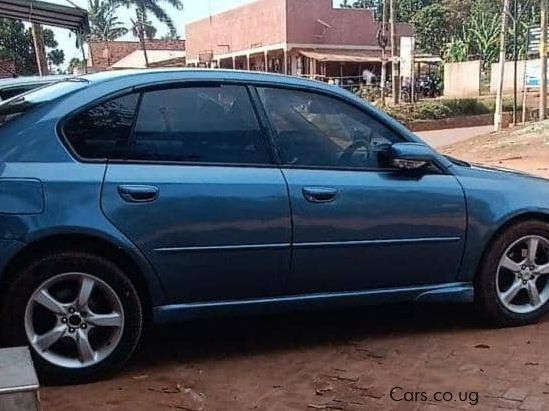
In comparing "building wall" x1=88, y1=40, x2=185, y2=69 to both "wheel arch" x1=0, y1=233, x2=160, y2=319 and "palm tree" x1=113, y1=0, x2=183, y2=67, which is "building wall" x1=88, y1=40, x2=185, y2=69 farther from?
"wheel arch" x1=0, y1=233, x2=160, y2=319

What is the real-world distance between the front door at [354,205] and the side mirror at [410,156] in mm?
58

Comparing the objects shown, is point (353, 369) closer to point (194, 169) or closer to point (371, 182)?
point (371, 182)

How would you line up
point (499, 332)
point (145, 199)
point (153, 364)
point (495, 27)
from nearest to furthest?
point (145, 199) → point (153, 364) → point (499, 332) → point (495, 27)

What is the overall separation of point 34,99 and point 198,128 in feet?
2.94

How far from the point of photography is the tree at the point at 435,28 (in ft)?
209

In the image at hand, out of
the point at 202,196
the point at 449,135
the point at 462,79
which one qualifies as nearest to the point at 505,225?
the point at 202,196

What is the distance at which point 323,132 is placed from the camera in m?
4.38

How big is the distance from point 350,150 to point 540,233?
4.29 feet

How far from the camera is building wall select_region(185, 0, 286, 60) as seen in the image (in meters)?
41.2

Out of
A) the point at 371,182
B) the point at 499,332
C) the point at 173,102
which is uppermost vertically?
the point at 173,102

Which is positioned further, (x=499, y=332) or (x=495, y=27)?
(x=495, y=27)

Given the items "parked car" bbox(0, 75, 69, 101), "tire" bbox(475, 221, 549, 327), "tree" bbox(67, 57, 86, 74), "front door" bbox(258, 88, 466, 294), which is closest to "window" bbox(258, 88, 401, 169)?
"front door" bbox(258, 88, 466, 294)

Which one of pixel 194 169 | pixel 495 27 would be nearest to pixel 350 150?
pixel 194 169

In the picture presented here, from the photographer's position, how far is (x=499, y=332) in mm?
4664
